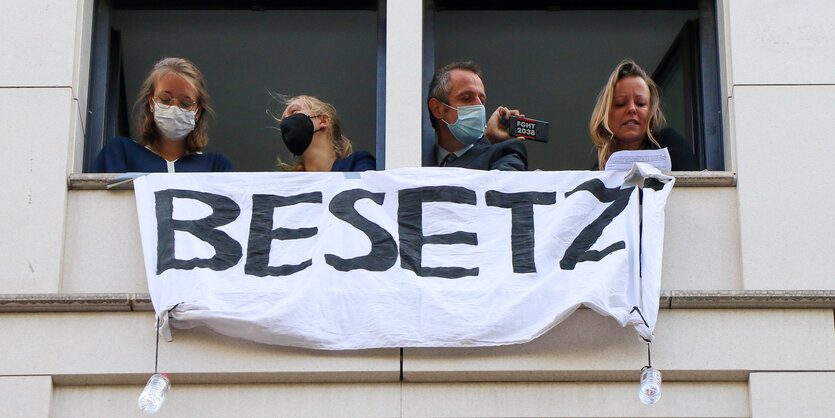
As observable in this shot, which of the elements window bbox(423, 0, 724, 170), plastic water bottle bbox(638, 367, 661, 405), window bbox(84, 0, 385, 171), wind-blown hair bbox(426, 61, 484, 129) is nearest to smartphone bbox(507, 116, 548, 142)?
wind-blown hair bbox(426, 61, 484, 129)

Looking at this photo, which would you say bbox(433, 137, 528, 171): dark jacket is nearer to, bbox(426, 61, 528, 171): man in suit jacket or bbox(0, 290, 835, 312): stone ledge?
bbox(426, 61, 528, 171): man in suit jacket

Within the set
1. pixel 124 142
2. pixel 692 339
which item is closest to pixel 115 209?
pixel 124 142

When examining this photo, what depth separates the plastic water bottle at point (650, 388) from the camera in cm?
1063

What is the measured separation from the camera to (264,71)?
13281 millimetres

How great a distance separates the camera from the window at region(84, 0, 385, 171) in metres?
13.1

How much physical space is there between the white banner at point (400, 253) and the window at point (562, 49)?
1.61 m

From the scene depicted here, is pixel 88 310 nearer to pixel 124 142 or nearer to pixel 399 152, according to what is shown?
pixel 124 142

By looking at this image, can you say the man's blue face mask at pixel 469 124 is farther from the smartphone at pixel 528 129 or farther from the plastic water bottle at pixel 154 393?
the plastic water bottle at pixel 154 393

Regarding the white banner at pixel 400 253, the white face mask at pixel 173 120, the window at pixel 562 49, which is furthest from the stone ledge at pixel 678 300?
the window at pixel 562 49

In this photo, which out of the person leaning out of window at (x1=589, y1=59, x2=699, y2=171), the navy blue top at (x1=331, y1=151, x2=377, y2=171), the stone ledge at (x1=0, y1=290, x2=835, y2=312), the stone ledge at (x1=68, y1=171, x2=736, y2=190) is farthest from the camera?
the person leaning out of window at (x1=589, y1=59, x2=699, y2=171)

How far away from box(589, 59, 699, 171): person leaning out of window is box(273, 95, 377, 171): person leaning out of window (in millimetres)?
1547

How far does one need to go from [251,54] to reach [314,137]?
1227mm

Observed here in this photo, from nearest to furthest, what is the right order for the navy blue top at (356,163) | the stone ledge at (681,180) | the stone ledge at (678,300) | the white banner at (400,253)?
the white banner at (400,253), the stone ledge at (678,300), the stone ledge at (681,180), the navy blue top at (356,163)

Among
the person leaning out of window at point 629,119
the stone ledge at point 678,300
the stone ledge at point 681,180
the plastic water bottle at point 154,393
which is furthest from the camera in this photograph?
the person leaning out of window at point 629,119
